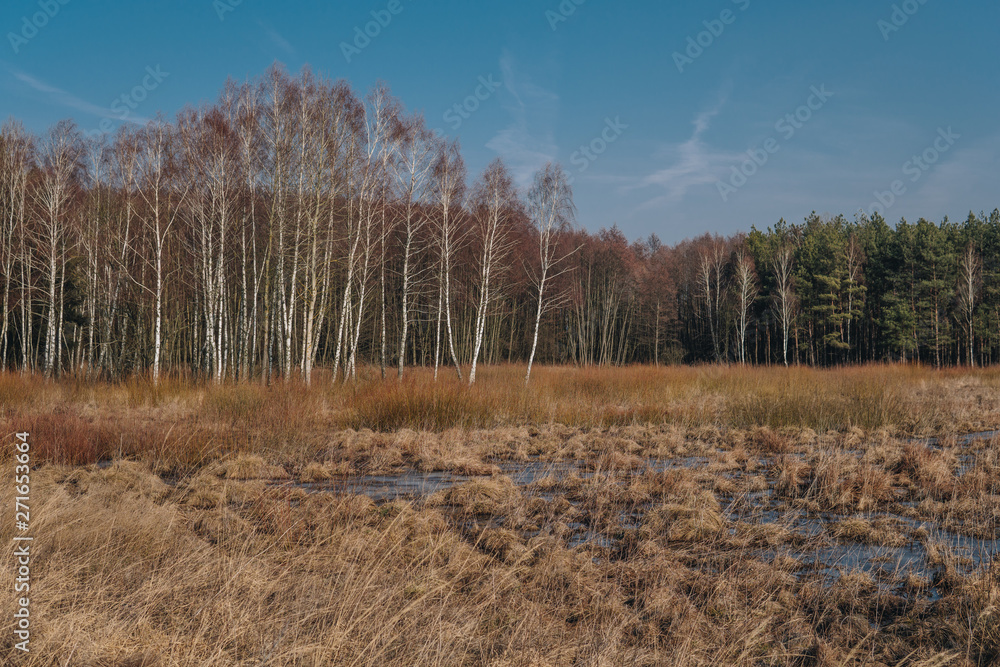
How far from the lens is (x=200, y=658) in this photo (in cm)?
263

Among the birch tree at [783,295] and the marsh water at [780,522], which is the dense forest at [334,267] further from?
the marsh water at [780,522]

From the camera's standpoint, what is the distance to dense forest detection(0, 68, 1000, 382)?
16672mm

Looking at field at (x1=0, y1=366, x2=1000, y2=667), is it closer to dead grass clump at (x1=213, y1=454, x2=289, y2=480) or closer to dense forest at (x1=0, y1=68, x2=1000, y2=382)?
dead grass clump at (x1=213, y1=454, x2=289, y2=480)

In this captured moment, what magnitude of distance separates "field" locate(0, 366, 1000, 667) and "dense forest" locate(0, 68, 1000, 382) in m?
7.86

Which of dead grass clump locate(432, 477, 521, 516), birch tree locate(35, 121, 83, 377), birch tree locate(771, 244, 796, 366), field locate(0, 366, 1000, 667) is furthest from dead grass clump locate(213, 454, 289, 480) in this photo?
birch tree locate(771, 244, 796, 366)

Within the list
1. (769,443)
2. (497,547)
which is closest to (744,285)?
(769,443)

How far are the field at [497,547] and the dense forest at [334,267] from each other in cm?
786

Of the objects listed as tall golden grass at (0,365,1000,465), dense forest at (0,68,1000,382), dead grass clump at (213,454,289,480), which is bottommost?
dead grass clump at (213,454,289,480)

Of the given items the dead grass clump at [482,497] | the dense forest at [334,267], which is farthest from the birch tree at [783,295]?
the dead grass clump at [482,497]

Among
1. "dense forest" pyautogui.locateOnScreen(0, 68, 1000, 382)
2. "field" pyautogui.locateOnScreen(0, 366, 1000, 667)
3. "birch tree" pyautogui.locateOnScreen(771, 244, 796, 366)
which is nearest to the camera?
"field" pyautogui.locateOnScreen(0, 366, 1000, 667)

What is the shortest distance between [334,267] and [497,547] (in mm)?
20792

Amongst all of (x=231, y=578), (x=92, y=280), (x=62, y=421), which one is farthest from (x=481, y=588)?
(x=92, y=280)

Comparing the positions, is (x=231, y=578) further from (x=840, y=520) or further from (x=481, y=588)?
(x=840, y=520)

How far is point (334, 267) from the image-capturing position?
23.7m
